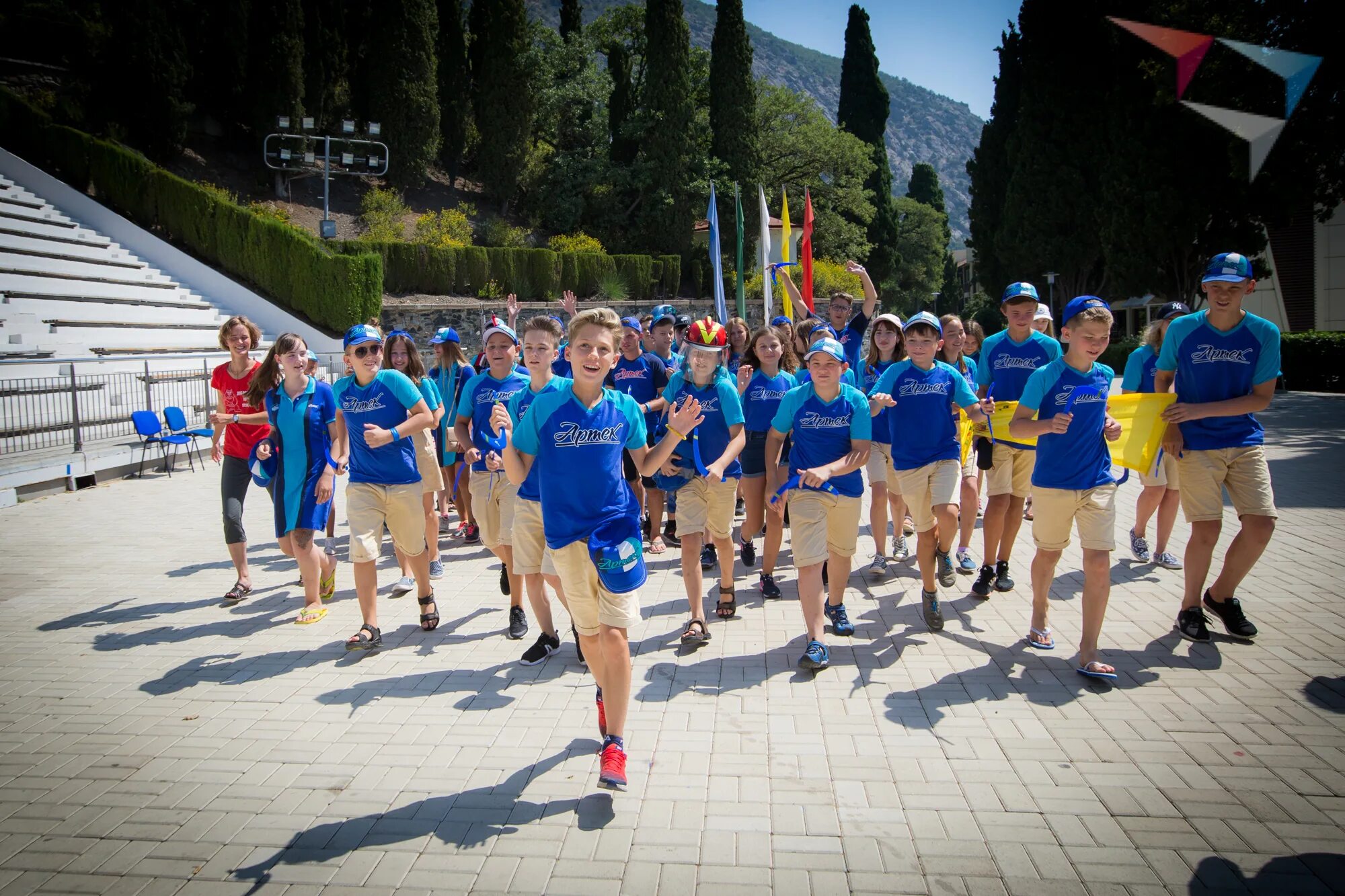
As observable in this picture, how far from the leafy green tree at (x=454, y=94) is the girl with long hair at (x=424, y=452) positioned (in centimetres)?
3665

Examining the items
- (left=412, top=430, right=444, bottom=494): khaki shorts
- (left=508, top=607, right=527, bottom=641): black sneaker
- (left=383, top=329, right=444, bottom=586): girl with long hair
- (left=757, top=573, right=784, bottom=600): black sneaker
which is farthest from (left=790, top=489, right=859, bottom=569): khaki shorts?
(left=412, top=430, right=444, bottom=494): khaki shorts

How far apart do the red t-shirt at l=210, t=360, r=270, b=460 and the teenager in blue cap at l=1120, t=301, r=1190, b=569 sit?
23.1 ft

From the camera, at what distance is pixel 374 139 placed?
3672 cm

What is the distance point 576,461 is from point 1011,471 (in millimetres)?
3985

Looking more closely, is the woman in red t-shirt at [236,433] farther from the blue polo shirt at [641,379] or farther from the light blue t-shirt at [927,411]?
the light blue t-shirt at [927,411]

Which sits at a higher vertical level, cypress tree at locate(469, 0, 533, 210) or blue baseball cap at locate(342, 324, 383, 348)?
cypress tree at locate(469, 0, 533, 210)

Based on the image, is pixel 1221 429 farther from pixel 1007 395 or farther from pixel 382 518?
pixel 382 518

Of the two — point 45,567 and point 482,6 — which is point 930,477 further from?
point 482,6

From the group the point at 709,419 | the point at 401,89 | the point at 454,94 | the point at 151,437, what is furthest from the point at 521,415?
the point at 454,94

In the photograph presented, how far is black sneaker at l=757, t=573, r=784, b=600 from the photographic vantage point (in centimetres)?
638

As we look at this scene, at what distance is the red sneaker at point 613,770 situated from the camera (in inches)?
139

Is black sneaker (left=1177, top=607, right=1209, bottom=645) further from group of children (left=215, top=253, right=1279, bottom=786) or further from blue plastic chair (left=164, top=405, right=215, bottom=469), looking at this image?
blue plastic chair (left=164, top=405, right=215, bottom=469)

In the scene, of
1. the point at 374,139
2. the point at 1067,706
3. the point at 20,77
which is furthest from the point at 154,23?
the point at 1067,706

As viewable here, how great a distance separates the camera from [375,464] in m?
5.39
